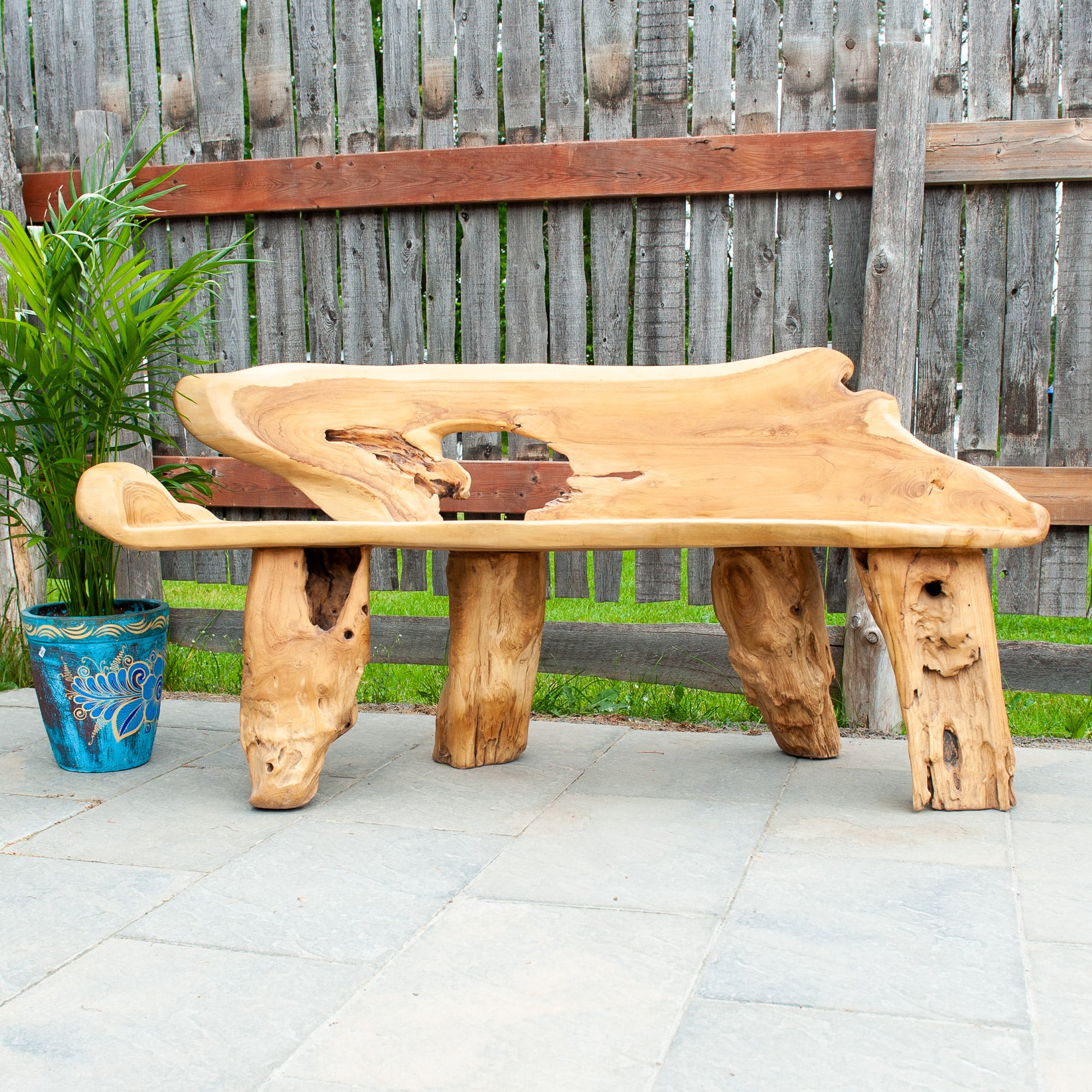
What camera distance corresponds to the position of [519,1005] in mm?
1447

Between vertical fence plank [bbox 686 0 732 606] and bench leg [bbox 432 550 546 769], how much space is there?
69 centimetres

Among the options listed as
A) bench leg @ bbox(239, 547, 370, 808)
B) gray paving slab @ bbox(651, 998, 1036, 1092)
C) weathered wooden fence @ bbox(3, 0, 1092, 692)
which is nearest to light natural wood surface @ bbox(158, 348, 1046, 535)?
weathered wooden fence @ bbox(3, 0, 1092, 692)

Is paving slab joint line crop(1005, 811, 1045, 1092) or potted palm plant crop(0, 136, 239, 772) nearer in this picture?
paving slab joint line crop(1005, 811, 1045, 1092)

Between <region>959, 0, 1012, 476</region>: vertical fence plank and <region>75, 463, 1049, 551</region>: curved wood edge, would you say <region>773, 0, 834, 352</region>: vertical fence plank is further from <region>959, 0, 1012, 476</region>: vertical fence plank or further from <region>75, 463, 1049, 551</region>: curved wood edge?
<region>75, 463, 1049, 551</region>: curved wood edge

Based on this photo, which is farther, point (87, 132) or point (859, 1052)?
point (87, 132)

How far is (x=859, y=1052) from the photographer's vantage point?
1.32 metres

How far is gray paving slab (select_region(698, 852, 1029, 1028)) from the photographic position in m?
1.47

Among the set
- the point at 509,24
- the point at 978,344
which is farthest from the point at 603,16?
the point at 978,344

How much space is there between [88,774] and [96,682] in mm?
228

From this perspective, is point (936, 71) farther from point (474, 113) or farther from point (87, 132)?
point (87, 132)

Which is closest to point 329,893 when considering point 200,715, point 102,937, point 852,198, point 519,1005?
point 102,937

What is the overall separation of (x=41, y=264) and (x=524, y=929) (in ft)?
6.28

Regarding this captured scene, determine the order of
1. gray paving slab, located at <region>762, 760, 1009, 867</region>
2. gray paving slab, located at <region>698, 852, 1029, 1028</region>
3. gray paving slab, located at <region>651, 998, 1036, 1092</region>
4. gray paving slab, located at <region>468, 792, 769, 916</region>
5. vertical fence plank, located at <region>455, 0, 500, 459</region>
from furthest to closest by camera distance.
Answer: vertical fence plank, located at <region>455, 0, 500, 459</region> → gray paving slab, located at <region>762, 760, 1009, 867</region> → gray paving slab, located at <region>468, 792, 769, 916</region> → gray paving slab, located at <region>698, 852, 1029, 1028</region> → gray paving slab, located at <region>651, 998, 1036, 1092</region>

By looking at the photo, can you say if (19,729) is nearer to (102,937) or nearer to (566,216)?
(102,937)
